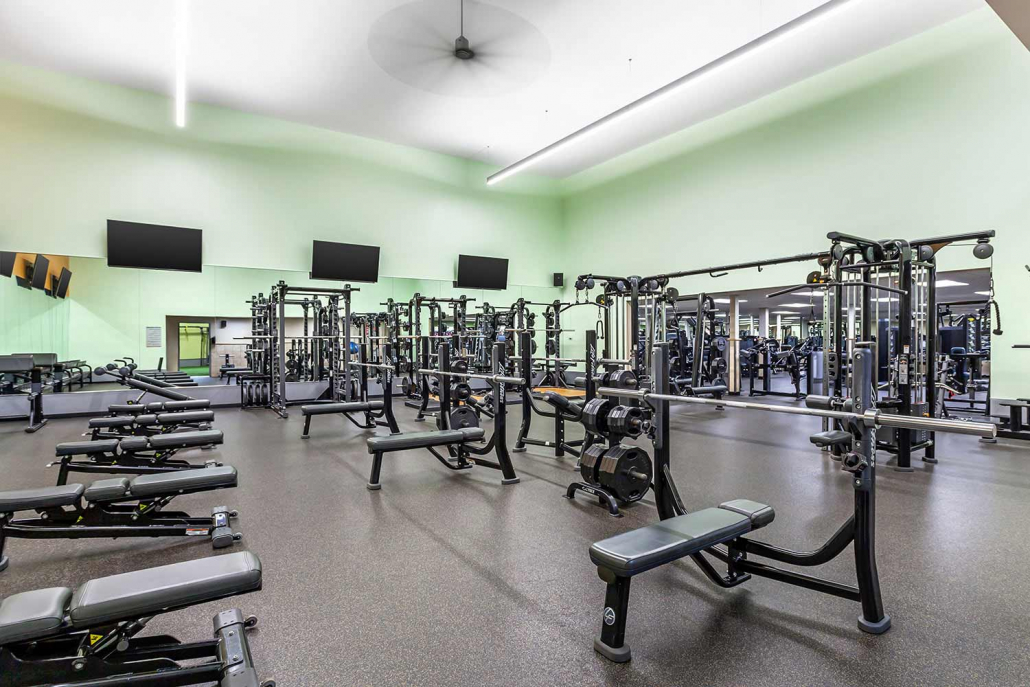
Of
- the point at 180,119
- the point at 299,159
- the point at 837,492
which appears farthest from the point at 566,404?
the point at 299,159

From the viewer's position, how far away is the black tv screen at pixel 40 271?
652 centimetres

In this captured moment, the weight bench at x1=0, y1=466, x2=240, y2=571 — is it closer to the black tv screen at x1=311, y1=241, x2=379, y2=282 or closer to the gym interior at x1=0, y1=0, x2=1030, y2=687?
the gym interior at x1=0, y1=0, x2=1030, y2=687

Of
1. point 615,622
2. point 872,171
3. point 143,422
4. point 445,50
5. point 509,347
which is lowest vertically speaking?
point 615,622

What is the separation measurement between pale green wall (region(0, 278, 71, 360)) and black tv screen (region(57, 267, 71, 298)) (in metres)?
0.09

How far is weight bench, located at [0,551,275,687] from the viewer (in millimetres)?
1197

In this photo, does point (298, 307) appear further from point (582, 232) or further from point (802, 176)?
point (802, 176)

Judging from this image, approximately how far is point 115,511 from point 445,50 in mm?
5345

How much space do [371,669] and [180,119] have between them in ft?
23.1

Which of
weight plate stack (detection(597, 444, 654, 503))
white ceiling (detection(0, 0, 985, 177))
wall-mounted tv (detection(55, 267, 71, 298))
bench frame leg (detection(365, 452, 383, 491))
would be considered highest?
white ceiling (detection(0, 0, 985, 177))

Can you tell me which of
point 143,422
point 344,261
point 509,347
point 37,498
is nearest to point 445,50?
→ point 344,261

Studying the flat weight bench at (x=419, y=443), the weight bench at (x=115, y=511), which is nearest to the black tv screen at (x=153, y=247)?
the flat weight bench at (x=419, y=443)

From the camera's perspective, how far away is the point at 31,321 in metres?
6.73

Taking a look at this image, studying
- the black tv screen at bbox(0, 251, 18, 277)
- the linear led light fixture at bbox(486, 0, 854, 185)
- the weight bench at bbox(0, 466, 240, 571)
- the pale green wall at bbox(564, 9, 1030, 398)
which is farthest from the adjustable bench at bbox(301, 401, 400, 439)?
the pale green wall at bbox(564, 9, 1030, 398)

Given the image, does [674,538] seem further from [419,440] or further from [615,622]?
[419,440]
